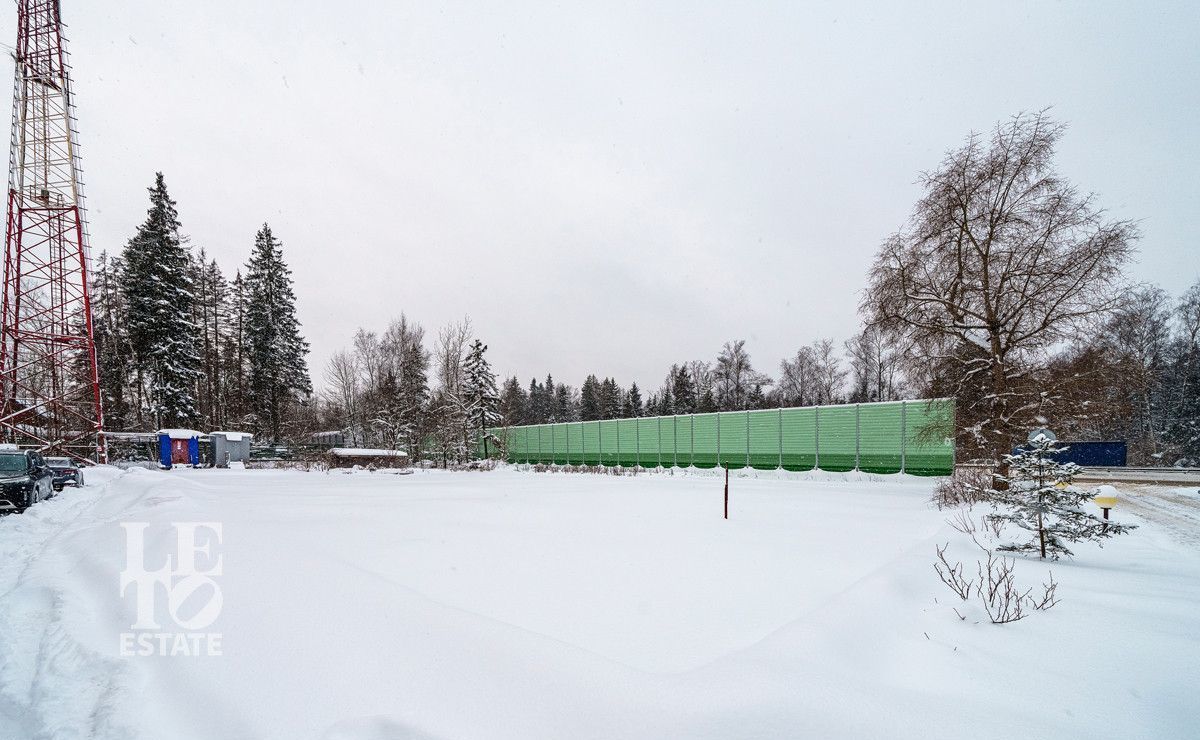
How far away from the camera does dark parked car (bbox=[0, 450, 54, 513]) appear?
1198cm

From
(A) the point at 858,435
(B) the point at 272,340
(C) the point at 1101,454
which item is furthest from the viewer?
(B) the point at 272,340

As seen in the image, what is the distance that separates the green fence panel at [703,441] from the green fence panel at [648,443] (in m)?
2.50

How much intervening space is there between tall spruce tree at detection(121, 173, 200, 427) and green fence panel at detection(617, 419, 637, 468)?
28536mm

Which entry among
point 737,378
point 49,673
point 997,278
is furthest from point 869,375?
point 49,673

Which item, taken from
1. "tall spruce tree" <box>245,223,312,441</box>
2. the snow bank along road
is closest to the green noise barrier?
the snow bank along road

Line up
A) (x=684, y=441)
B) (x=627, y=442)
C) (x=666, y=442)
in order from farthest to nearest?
(x=627, y=442)
(x=666, y=442)
(x=684, y=441)

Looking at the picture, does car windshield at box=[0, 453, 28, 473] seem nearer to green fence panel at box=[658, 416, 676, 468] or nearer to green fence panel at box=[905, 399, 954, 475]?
green fence panel at box=[658, 416, 676, 468]

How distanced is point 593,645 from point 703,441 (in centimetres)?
2342

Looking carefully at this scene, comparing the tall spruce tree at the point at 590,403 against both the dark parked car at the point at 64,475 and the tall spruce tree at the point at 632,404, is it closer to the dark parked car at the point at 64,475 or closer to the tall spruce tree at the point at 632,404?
the tall spruce tree at the point at 632,404

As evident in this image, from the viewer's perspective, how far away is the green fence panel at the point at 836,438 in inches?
804

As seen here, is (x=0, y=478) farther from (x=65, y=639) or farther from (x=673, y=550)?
(x=673, y=550)

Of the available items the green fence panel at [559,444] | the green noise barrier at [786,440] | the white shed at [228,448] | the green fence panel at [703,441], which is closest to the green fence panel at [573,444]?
the green noise barrier at [786,440]

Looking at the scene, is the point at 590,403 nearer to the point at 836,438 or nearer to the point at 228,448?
the point at 228,448

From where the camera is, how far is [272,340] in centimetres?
4100
